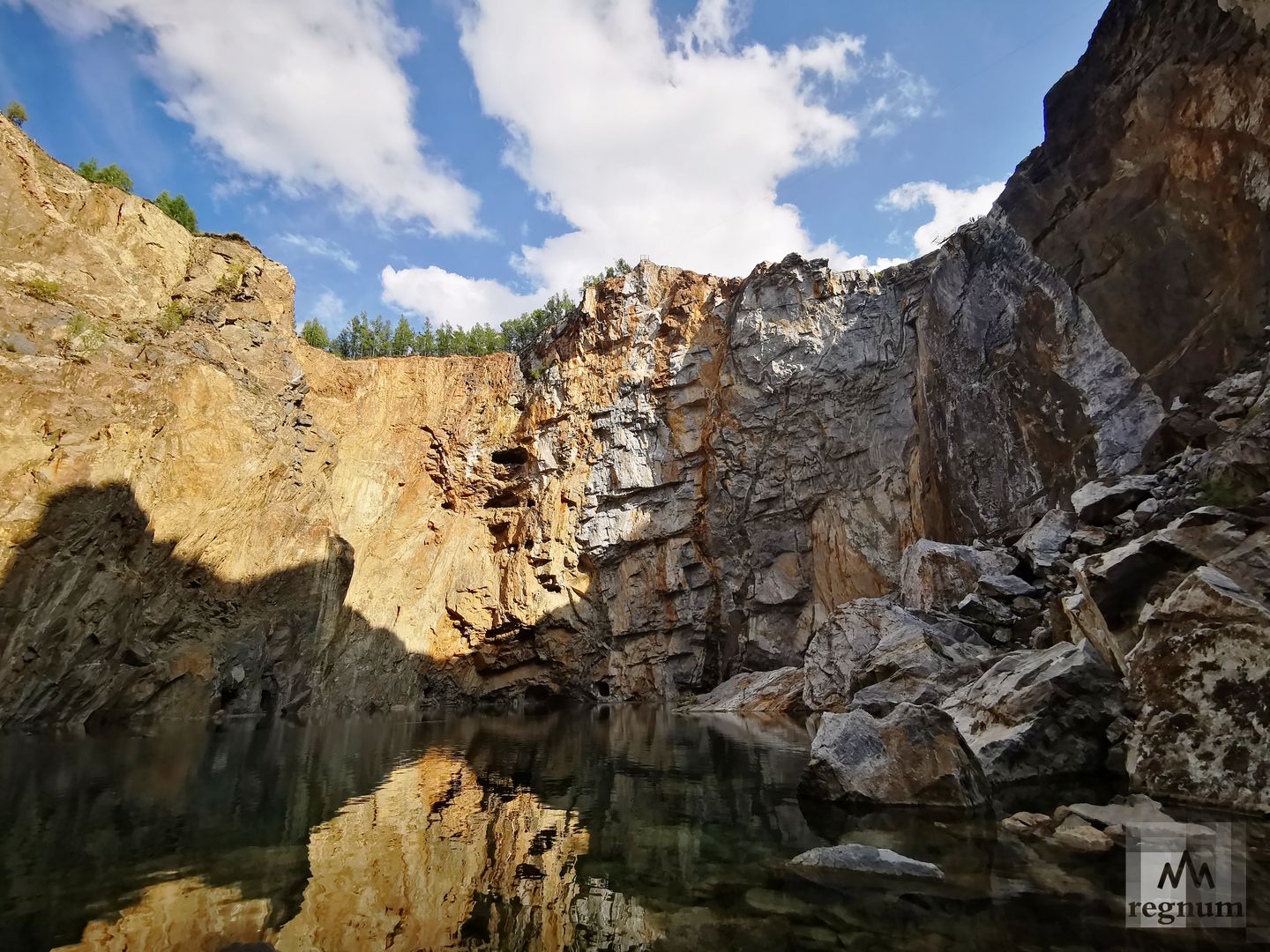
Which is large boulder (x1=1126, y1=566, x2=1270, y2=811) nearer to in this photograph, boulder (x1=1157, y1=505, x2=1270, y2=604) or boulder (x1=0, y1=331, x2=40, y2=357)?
boulder (x1=1157, y1=505, x2=1270, y2=604)

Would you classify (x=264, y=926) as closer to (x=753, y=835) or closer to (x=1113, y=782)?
(x=753, y=835)

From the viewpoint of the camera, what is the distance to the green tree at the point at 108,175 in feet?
114

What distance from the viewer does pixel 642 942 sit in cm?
459

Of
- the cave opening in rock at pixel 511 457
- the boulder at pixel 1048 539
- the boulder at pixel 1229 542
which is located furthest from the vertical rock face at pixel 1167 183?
the cave opening in rock at pixel 511 457

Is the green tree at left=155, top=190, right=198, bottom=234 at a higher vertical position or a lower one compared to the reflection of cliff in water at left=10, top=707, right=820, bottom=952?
higher

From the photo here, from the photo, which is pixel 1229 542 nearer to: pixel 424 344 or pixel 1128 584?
pixel 1128 584

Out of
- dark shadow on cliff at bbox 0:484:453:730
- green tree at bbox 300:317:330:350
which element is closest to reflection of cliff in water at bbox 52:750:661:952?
dark shadow on cliff at bbox 0:484:453:730

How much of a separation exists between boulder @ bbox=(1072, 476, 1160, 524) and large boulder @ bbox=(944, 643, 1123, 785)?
4.74 meters

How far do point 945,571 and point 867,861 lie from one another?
55.9 feet

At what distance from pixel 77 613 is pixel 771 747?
20152 mm

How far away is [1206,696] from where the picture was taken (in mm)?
6750

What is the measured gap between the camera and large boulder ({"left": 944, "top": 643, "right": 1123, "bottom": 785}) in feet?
28.8

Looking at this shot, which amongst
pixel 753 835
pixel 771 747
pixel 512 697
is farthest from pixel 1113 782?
pixel 512 697

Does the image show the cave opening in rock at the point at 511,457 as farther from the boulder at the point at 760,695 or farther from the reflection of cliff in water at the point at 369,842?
the reflection of cliff in water at the point at 369,842
